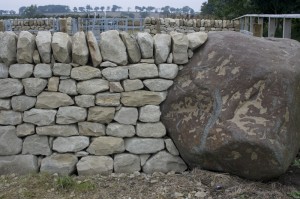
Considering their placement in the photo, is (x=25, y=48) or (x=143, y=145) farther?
(x=143, y=145)

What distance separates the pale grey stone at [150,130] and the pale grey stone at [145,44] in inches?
27.4

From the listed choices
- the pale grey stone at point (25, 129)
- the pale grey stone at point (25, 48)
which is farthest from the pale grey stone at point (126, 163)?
the pale grey stone at point (25, 48)

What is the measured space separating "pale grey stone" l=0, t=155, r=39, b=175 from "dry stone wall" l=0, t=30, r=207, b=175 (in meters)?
0.01

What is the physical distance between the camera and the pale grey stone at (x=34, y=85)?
3.86m

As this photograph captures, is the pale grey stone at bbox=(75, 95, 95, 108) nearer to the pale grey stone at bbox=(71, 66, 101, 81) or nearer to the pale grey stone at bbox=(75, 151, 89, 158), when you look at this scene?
the pale grey stone at bbox=(71, 66, 101, 81)

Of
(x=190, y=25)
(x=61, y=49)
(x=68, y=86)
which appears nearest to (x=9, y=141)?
(x=68, y=86)

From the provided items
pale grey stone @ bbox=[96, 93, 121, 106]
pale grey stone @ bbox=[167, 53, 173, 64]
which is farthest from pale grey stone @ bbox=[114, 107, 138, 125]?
pale grey stone @ bbox=[167, 53, 173, 64]

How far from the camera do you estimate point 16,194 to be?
3572mm

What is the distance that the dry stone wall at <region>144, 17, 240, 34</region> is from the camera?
43.3 ft

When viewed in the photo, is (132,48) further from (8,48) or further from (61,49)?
(8,48)

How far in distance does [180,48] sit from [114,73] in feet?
2.36

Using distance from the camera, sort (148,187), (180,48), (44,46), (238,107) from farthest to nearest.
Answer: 1. (180,48)
2. (44,46)
3. (148,187)
4. (238,107)

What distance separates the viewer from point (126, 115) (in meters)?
3.91

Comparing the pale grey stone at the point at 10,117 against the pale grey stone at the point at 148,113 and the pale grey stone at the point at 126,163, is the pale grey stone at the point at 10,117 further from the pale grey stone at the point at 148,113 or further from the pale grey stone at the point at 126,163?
the pale grey stone at the point at 148,113
